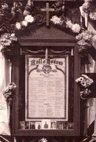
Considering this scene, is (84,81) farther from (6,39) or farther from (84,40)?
(6,39)

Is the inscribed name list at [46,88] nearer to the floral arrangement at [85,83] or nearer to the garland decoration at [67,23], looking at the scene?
the floral arrangement at [85,83]

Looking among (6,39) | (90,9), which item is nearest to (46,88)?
(6,39)

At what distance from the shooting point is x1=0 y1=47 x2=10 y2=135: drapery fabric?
3.27 metres

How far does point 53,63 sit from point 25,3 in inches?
26.6

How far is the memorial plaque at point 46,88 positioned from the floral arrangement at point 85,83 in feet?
0.49

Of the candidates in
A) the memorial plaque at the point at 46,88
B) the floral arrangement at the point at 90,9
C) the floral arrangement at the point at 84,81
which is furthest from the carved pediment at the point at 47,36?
the floral arrangement at the point at 84,81

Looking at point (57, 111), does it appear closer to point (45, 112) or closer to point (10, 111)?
point (45, 112)

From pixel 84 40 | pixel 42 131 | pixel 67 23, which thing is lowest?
pixel 42 131

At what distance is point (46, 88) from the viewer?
324 cm

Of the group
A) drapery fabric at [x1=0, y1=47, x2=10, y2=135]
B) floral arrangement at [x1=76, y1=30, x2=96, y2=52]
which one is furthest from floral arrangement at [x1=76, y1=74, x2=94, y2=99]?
drapery fabric at [x1=0, y1=47, x2=10, y2=135]

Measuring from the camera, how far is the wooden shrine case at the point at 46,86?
127 inches

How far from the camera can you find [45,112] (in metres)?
3.26

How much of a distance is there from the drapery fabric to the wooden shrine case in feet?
0.28

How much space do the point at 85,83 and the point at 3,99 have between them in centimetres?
86
